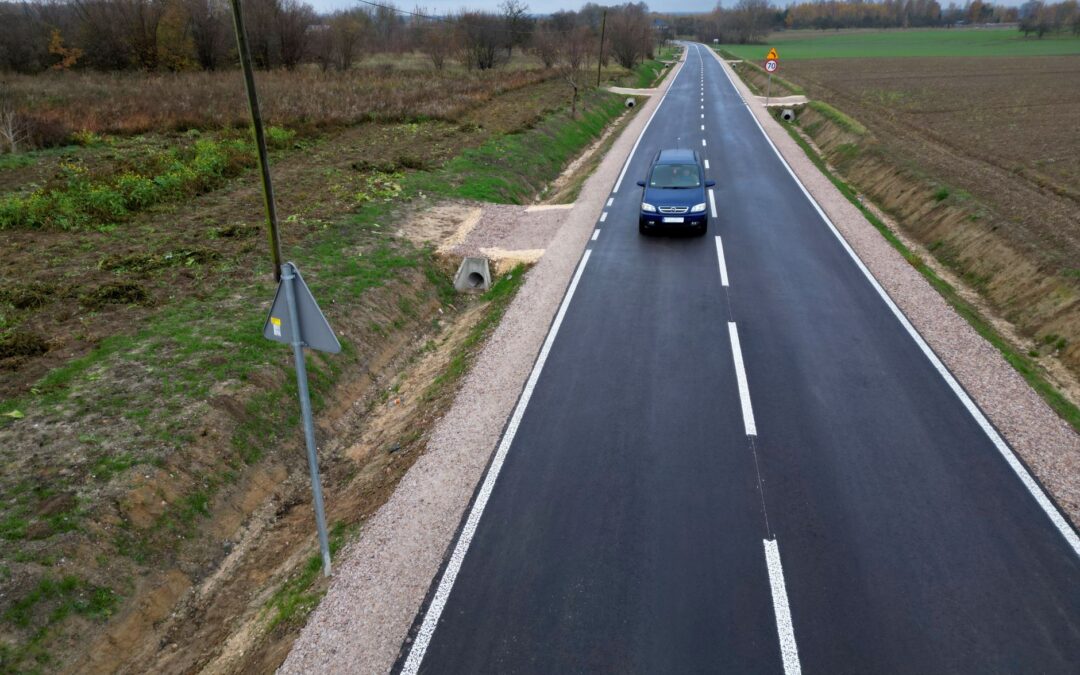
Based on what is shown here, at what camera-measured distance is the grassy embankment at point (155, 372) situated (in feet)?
21.1

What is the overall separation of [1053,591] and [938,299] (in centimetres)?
816

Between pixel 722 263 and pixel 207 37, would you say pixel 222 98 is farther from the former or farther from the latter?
pixel 722 263

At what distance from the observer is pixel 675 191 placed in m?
16.9

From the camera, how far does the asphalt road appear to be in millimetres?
5625

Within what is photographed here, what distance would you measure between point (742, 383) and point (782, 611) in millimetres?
4375

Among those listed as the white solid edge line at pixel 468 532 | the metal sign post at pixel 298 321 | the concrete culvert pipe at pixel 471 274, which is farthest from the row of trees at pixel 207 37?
the metal sign post at pixel 298 321

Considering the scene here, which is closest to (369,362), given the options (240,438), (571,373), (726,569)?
(240,438)

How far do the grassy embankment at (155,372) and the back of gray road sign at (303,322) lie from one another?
2788mm

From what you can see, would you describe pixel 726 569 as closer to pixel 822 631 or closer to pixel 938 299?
pixel 822 631

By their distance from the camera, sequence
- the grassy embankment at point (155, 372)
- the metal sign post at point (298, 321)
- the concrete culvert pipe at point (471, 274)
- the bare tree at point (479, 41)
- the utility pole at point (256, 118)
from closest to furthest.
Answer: the metal sign post at point (298, 321), the grassy embankment at point (155, 372), the utility pole at point (256, 118), the concrete culvert pipe at point (471, 274), the bare tree at point (479, 41)

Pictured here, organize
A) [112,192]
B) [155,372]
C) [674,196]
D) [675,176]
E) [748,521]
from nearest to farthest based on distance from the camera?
[748,521]
[155,372]
[674,196]
[675,176]
[112,192]

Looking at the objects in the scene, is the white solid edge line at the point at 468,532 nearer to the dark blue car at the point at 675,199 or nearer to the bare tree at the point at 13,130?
the dark blue car at the point at 675,199

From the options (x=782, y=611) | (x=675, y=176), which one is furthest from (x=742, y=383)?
(x=675, y=176)

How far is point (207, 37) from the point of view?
4978 centimetres
